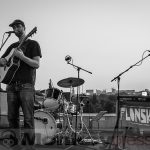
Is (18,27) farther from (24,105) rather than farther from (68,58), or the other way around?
(68,58)

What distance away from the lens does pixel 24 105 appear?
13.3 feet

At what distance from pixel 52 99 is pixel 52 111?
0.36 meters

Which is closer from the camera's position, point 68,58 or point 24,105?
point 24,105

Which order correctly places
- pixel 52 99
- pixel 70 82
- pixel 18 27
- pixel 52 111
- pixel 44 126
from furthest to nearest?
1. pixel 52 111
2. pixel 70 82
3. pixel 52 99
4. pixel 44 126
5. pixel 18 27

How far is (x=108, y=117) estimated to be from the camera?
21.2 m

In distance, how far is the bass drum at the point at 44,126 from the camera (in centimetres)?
707

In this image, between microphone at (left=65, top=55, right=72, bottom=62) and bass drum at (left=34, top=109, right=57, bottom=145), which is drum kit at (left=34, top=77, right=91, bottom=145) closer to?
bass drum at (left=34, top=109, right=57, bottom=145)

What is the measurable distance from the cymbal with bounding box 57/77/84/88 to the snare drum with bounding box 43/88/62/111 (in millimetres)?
180

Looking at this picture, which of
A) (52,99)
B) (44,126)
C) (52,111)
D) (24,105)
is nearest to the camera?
(24,105)

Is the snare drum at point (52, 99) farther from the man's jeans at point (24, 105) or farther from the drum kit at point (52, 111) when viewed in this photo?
the man's jeans at point (24, 105)

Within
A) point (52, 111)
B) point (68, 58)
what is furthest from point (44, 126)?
point (68, 58)

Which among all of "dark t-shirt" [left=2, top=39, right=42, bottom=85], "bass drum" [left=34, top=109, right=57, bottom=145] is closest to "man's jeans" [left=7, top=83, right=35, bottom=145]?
"dark t-shirt" [left=2, top=39, right=42, bottom=85]

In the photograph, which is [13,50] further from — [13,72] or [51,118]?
[51,118]

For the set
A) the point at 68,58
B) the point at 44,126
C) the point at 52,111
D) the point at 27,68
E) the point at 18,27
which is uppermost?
the point at 18,27
